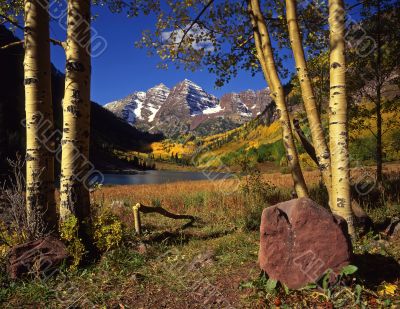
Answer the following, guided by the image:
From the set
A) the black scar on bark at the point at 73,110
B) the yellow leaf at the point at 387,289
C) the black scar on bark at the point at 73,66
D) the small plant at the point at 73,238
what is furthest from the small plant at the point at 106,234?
the yellow leaf at the point at 387,289

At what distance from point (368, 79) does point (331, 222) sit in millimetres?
14354

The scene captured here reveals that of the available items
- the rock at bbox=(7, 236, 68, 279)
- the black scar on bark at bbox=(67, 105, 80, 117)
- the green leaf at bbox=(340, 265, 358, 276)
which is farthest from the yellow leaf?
the black scar on bark at bbox=(67, 105, 80, 117)

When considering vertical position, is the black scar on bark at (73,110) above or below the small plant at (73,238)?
above

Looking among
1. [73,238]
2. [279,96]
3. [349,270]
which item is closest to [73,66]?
[73,238]

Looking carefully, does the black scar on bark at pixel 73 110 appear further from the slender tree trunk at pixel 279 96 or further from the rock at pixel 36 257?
the slender tree trunk at pixel 279 96

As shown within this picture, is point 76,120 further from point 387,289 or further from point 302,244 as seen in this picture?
point 387,289

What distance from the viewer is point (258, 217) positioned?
9172mm

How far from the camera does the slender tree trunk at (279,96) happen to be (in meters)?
7.59

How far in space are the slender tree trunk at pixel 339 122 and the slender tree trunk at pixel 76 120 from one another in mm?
4565

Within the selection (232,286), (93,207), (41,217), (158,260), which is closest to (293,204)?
(232,286)

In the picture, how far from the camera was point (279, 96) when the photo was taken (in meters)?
8.02

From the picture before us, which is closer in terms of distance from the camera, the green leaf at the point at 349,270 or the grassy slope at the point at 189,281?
the green leaf at the point at 349,270

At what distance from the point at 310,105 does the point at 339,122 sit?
1215 mm

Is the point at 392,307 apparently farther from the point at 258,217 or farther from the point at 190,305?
the point at 258,217
